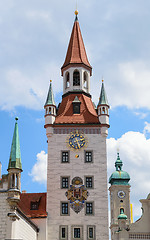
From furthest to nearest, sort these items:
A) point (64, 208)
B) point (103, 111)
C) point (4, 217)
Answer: point (103, 111)
point (64, 208)
point (4, 217)

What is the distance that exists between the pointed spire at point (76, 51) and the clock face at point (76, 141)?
31.6 feet

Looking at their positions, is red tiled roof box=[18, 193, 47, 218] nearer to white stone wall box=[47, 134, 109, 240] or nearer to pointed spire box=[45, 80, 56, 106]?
white stone wall box=[47, 134, 109, 240]

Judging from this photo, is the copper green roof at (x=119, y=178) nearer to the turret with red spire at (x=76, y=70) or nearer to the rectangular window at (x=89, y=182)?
the turret with red spire at (x=76, y=70)

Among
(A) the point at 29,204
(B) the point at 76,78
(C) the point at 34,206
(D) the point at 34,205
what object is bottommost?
(C) the point at 34,206

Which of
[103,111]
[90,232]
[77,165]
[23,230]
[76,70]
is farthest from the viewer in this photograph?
[76,70]

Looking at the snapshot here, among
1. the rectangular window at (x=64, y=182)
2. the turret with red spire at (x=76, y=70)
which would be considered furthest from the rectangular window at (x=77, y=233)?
the turret with red spire at (x=76, y=70)

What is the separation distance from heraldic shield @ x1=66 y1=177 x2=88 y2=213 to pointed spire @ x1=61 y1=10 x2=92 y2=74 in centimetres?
1454

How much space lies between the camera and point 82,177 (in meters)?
44.4

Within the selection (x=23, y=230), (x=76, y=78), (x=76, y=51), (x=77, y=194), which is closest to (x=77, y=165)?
(x=77, y=194)

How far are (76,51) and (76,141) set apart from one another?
504 inches

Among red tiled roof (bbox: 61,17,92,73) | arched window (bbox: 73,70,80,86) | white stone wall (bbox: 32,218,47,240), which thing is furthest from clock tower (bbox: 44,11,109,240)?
red tiled roof (bbox: 61,17,92,73)

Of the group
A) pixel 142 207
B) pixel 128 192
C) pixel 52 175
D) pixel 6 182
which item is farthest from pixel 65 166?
pixel 128 192

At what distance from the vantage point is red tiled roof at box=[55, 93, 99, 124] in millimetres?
46906

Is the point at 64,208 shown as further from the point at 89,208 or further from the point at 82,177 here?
the point at 82,177
